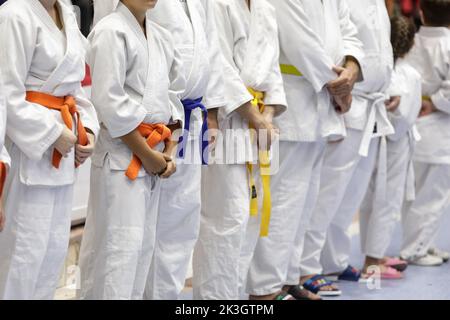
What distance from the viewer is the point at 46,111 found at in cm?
317

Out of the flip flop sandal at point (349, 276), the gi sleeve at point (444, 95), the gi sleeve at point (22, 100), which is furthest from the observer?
the gi sleeve at point (444, 95)

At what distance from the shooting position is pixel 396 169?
18.7 feet

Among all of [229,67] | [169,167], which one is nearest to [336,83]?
[229,67]

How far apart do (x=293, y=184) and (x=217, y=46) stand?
927 millimetres

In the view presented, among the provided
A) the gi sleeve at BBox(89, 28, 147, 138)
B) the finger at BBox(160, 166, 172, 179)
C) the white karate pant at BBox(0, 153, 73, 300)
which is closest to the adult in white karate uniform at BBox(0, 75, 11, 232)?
the white karate pant at BBox(0, 153, 73, 300)

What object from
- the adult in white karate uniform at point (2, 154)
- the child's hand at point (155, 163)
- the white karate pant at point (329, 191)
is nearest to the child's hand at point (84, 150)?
the child's hand at point (155, 163)

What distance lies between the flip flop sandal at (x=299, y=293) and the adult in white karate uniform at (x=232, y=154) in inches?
29.4

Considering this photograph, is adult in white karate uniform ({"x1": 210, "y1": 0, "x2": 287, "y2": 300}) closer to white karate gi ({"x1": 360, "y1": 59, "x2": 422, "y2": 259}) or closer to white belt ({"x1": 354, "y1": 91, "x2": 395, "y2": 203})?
white belt ({"x1": 354, "y1": 91, "x2": 395, "y2": 203})

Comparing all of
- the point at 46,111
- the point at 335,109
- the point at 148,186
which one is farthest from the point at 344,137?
the point at 46,111

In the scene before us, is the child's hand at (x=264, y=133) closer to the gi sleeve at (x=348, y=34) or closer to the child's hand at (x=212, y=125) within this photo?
the child's hand at (x=212, y=125)

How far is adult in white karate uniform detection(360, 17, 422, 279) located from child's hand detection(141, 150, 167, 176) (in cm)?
226

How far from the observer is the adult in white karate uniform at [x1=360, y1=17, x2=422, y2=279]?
217 inches

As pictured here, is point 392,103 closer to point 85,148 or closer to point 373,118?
point 373,118

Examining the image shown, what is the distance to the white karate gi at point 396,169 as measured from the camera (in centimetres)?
554
